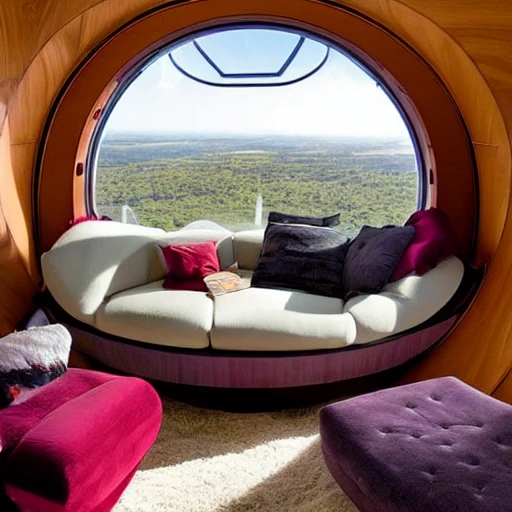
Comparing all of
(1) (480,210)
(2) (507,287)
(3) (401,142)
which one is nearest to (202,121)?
(3) (401,142)

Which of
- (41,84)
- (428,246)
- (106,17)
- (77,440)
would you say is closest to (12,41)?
(41,84)

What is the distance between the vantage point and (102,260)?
332 cm

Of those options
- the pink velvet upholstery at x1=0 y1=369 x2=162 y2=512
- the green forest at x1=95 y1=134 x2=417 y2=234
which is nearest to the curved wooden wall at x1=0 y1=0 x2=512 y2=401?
the green forest at x1=95 y1=134 x2=417 y2=234

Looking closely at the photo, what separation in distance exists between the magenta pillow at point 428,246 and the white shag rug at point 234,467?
1015 mm

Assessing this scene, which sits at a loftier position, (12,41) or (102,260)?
(12,41)

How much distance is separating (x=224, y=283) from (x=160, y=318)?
1.87 feet

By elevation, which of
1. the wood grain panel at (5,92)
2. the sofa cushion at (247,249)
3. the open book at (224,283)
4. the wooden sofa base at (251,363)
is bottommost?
the wooden sofa base at (251,363)

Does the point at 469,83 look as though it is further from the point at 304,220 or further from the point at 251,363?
the point at 251,363

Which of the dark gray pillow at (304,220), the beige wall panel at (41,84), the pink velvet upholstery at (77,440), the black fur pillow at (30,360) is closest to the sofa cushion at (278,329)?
the pink velvet upholstery at (77,440)

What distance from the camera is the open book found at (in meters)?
3.29

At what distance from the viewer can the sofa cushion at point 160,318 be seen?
9.44 feet

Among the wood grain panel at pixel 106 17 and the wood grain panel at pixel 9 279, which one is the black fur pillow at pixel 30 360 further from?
the wood grain panel at pixel 106 17

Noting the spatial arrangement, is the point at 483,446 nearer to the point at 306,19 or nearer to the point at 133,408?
the point at 133,408

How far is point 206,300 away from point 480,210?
1.90 meters
